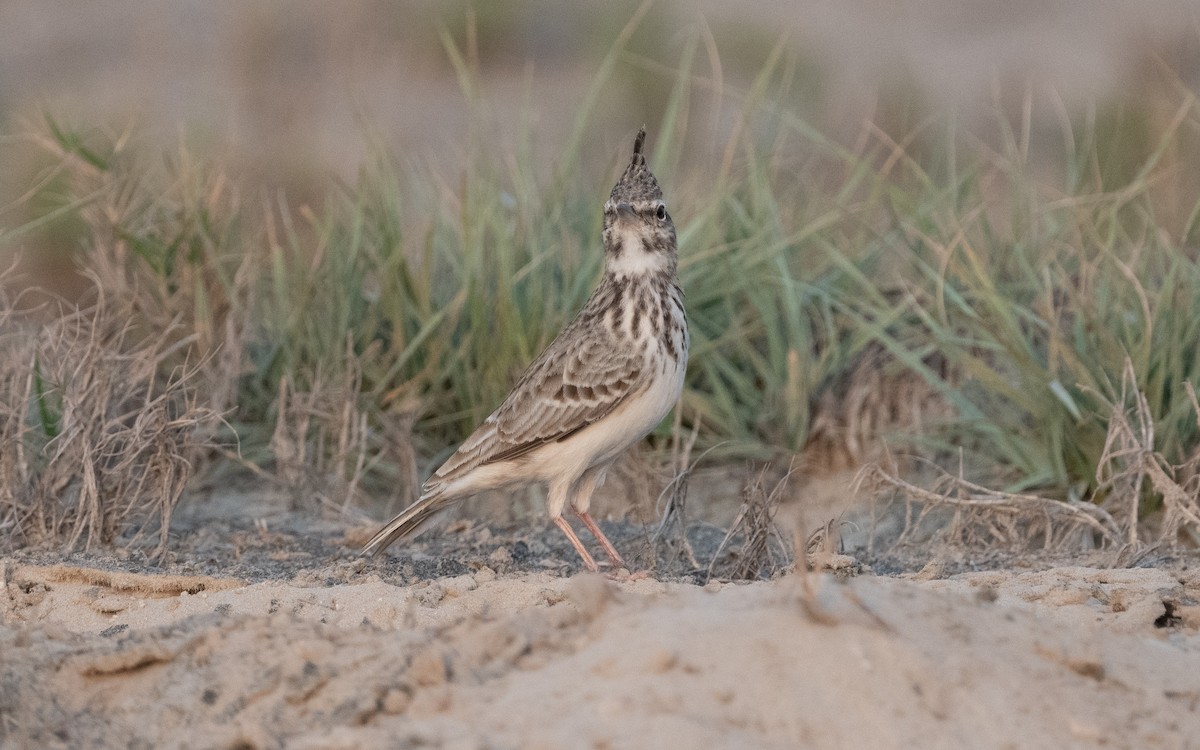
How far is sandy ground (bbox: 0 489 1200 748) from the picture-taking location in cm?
291

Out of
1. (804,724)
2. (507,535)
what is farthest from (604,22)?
(804,724)

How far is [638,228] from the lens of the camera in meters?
5.47

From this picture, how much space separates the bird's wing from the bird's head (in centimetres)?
30

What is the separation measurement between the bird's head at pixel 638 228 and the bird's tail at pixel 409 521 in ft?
3.28

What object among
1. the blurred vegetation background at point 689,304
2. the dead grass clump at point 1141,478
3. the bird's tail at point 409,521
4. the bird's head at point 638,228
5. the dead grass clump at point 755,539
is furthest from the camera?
the blurred vegetation background at point 689,304

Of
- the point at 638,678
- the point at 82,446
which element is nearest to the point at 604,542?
the point at 82,446

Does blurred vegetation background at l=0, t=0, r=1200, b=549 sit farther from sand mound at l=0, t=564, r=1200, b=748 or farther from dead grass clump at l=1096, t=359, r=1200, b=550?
sand mound at l=0, t=564, r=1200, b=748

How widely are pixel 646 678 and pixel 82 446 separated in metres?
2.91

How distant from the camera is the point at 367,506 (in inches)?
263

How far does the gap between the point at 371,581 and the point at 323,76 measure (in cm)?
1338

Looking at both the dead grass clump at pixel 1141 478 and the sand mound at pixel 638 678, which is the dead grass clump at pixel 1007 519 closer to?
the dead grass clump at pixel 1141 478

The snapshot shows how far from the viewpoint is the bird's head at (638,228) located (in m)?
5.46

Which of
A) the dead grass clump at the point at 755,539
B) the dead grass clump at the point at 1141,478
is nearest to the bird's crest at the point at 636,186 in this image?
the dead grass clump at the point at 755,539

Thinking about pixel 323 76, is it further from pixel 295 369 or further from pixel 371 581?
pixel 371 581
